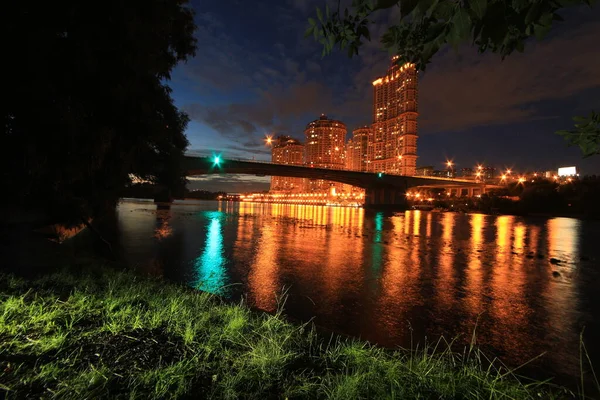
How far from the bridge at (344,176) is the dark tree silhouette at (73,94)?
48.4m

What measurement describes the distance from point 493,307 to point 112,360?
1063 centimetres

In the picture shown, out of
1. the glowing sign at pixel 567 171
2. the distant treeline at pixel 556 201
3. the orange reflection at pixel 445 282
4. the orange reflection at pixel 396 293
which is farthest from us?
the glowing sign at pixel 567 171

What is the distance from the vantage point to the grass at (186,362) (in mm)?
2984

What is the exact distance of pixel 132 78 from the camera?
9.48 metres

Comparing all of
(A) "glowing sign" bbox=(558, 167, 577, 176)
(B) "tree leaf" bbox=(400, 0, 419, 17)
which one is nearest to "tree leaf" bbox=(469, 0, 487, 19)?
(B) "tree leaf" bbox=(400, 0, 419, 17)

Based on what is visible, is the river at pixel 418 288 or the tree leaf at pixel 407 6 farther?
the river at pixel 418 288

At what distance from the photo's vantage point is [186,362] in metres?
3.51

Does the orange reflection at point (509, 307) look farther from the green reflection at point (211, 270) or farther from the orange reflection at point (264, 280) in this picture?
the green reflection at point (211, 270)

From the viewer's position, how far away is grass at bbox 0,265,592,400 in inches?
117

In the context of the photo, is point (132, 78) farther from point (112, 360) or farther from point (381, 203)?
point (381, 203)

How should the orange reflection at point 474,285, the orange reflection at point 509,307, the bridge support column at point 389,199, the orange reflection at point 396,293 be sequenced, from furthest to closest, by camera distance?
the bridge support column at point 389,199
the orange reflection at point 474,285
the orange reflection at point 396,293
the orange reflection at point 509,307

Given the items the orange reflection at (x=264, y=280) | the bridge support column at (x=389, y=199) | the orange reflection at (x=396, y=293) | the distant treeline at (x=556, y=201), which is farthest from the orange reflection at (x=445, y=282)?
the bridge support column at (x=389, y=199)

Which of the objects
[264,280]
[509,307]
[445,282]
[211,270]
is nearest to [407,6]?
[509,307]

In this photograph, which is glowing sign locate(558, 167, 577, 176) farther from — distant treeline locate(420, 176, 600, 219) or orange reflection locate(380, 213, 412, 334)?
orange reflection locate(380, 213, 412, 334)
